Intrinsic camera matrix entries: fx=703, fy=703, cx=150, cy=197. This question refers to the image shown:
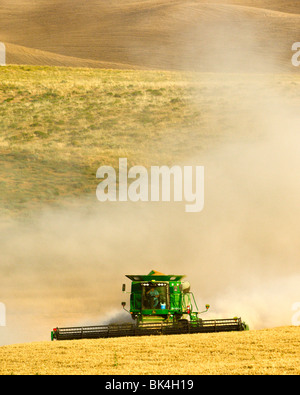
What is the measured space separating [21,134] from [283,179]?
25539mm

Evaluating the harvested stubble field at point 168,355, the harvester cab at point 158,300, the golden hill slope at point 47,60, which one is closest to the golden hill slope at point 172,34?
the golden hill slope at point 47,60

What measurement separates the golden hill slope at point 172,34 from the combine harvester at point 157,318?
111016 mm

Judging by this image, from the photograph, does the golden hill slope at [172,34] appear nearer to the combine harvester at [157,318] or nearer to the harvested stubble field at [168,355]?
the combine harvester at [157,318]

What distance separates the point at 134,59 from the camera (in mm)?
156125

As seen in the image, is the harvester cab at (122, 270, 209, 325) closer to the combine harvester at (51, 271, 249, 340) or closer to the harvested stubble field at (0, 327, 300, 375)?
the combine harvester at (51, 271, 249, 340)

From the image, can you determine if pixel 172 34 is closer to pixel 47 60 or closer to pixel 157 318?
pixel 47 60

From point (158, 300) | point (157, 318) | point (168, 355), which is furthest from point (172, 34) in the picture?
point (168, 355)

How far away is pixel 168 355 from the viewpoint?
19.7 metres

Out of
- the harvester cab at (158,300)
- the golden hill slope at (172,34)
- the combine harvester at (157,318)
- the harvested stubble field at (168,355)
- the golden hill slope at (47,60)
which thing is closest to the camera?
the harvested stubble field at (168,355)

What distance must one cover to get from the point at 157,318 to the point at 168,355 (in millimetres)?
6161

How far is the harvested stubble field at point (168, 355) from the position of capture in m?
16.6

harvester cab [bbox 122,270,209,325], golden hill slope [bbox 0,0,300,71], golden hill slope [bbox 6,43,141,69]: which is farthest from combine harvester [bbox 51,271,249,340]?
golden hill slope [bbox 6,43,141,69]
